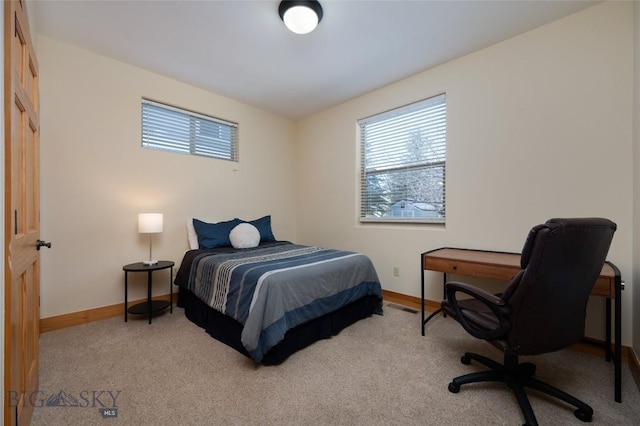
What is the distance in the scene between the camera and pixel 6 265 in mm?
1014

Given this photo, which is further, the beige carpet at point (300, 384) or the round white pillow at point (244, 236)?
the round white pillow at point (244, 236)

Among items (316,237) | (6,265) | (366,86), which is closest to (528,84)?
(366,86)

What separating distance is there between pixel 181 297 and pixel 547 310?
340cm

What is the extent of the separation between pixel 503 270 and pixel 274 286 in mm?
1728

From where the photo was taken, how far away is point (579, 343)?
220 centimetres

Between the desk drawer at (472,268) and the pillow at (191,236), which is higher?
the pillow at (191,236)

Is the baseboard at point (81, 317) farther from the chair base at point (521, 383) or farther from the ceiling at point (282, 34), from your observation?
the chair base at point (521, 383)

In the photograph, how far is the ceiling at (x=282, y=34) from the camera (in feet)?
7.06

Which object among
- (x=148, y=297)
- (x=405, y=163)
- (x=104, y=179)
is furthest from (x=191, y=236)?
(x=405, y=163)

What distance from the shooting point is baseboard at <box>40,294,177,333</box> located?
249 centimetres

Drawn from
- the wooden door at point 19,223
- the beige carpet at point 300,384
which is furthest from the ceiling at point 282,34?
the beige carpet at point 300,384

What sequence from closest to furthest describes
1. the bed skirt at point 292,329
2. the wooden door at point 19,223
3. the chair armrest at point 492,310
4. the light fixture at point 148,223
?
the wooden door at point 19,223, the chair armrest at point 492,310, the bed skirt at point 292,329, the light fixture at point 148,223

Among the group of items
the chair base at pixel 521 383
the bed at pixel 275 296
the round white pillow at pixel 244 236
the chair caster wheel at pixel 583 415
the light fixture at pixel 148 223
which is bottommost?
the chair caster wheel at pixel 583 415

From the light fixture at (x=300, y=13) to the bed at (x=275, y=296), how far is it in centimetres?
198
